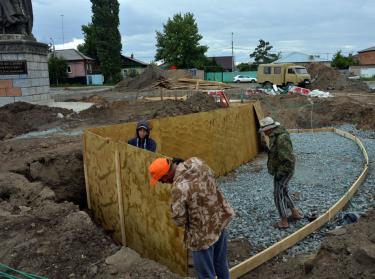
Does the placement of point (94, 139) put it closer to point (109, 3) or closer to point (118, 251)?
point (118, 251)

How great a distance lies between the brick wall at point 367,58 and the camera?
64.8m

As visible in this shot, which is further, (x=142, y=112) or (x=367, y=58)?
(x=367, y=58)

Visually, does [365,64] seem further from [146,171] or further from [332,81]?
[146,171]

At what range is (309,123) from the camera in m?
18.0

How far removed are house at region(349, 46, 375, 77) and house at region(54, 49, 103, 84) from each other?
35.6m

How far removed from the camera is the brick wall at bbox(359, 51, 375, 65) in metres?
64.8

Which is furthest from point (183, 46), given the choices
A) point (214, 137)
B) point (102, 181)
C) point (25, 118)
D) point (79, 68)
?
point (102, 181)

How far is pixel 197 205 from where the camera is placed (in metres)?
3.64

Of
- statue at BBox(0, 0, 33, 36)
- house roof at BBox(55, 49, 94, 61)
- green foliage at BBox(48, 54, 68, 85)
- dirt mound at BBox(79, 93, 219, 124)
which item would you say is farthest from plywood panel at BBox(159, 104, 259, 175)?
house roof at BBox(55, 49, 94, 61)

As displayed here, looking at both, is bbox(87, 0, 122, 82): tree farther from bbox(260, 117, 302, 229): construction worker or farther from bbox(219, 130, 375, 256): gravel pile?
bbox(260, 117, 302, 229): construction worker

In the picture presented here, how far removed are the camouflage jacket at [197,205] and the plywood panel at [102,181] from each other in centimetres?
265

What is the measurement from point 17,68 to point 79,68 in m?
46.8

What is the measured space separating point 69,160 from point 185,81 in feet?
87.9

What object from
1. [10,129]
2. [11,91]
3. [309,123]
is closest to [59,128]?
[10,129]
